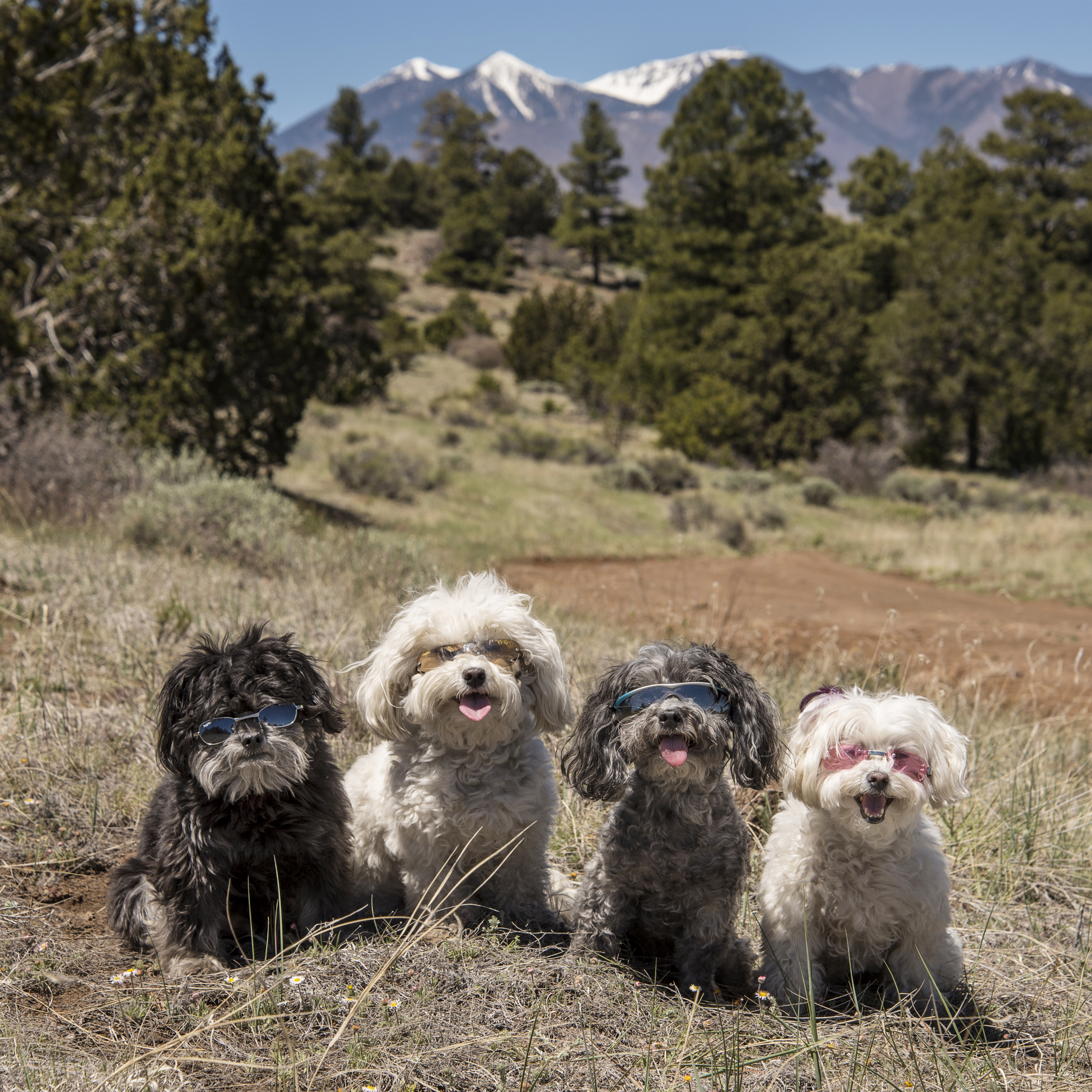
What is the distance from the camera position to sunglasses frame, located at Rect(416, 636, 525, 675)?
10.3ft

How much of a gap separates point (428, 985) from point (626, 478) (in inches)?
810

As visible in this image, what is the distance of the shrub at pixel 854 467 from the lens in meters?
26.3

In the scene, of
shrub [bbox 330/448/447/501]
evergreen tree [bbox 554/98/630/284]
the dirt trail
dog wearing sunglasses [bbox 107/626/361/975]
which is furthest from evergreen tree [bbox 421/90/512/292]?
dog wearing sunglasses [bbox 107/626/361/975]

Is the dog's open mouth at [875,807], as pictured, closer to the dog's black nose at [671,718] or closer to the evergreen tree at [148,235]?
the dog's black nose at [671,718]

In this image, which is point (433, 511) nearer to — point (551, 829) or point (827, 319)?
point (551, 829)

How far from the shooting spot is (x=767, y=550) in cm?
1861

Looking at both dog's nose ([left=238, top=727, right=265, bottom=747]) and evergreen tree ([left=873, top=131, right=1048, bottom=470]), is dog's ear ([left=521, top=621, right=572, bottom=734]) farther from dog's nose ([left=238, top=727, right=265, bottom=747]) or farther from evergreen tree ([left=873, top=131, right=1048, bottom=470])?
evergreen tree ([left=873, top=131, right=1048, bottom=470])

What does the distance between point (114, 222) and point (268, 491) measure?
4.46 metres

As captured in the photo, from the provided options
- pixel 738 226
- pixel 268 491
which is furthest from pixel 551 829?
pixel 738 226

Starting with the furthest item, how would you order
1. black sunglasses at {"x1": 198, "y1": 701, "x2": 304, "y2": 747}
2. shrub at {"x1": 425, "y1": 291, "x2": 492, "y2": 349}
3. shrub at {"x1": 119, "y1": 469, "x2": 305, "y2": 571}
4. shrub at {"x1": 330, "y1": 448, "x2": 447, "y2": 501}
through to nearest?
shrub at {"x1": 425, "y1": 291, "x2": 492, "y2": 349}
shrub at {"x1": 330, "y1": 448, "x2": 447, "y2": 501}
shrub at {"x1": 119, "y1": 469, "x2": 305, "y2": 571}
black sunglasses at {"x1": 198, "y1": 701, "x2": 304, "y2": 747}

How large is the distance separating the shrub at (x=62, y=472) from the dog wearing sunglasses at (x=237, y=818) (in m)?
7.26

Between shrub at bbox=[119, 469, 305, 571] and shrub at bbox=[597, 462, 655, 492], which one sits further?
shrub at bbox=[597, 462, 655, 492]

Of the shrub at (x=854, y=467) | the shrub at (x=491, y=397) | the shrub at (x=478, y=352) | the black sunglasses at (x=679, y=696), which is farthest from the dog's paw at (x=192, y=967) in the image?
the shrub at (x=478, y=352)

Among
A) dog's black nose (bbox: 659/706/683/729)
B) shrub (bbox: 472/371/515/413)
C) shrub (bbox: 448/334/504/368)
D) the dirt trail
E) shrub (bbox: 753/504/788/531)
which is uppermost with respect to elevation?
shrub (bbox: 448/334/504/368)
